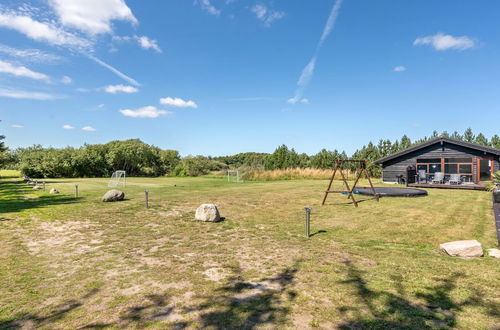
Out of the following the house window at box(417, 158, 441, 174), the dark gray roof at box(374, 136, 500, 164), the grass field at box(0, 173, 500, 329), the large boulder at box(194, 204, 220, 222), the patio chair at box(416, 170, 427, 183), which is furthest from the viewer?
the house window at box(417, 158, 441, 174)

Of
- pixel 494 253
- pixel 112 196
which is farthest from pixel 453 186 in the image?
pixel 112 196

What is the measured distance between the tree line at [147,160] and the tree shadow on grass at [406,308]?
2955 cm

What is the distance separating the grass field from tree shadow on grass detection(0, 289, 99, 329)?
0.06ft

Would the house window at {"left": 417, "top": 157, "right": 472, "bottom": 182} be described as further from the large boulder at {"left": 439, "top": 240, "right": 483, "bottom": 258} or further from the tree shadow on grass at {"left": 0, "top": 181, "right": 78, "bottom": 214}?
the tree shadow on grass at {"left": 0, "top": 181, "right": 78, "bottom": 214}

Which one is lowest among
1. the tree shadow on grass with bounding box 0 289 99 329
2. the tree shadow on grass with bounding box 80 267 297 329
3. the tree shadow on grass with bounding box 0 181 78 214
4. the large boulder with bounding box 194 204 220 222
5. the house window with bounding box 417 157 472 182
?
the tree shadow on grass with bounding box 0 289 99 329

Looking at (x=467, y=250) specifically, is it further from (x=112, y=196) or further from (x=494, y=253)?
(x=112, y=196)

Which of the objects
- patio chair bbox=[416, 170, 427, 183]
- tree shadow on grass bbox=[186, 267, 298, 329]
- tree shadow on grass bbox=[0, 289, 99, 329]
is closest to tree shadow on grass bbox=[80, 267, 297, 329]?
tree shadow on grass bbox=[186, 267, 298, 329]

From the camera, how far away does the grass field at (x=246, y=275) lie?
11.7 feet

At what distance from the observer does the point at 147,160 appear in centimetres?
5134

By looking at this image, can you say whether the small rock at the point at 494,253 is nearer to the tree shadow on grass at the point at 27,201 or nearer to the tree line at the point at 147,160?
the tree shadow on grass at the point at 27,201

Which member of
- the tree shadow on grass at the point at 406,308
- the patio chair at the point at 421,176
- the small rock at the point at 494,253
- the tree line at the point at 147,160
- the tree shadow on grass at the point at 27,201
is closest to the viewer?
the tree shadow on grass at the point at 406,308

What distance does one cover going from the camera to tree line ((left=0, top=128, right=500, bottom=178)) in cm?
3659

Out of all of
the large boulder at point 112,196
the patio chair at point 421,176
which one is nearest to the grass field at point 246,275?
the large boulder at point 112,196

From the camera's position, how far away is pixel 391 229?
8.34 m
